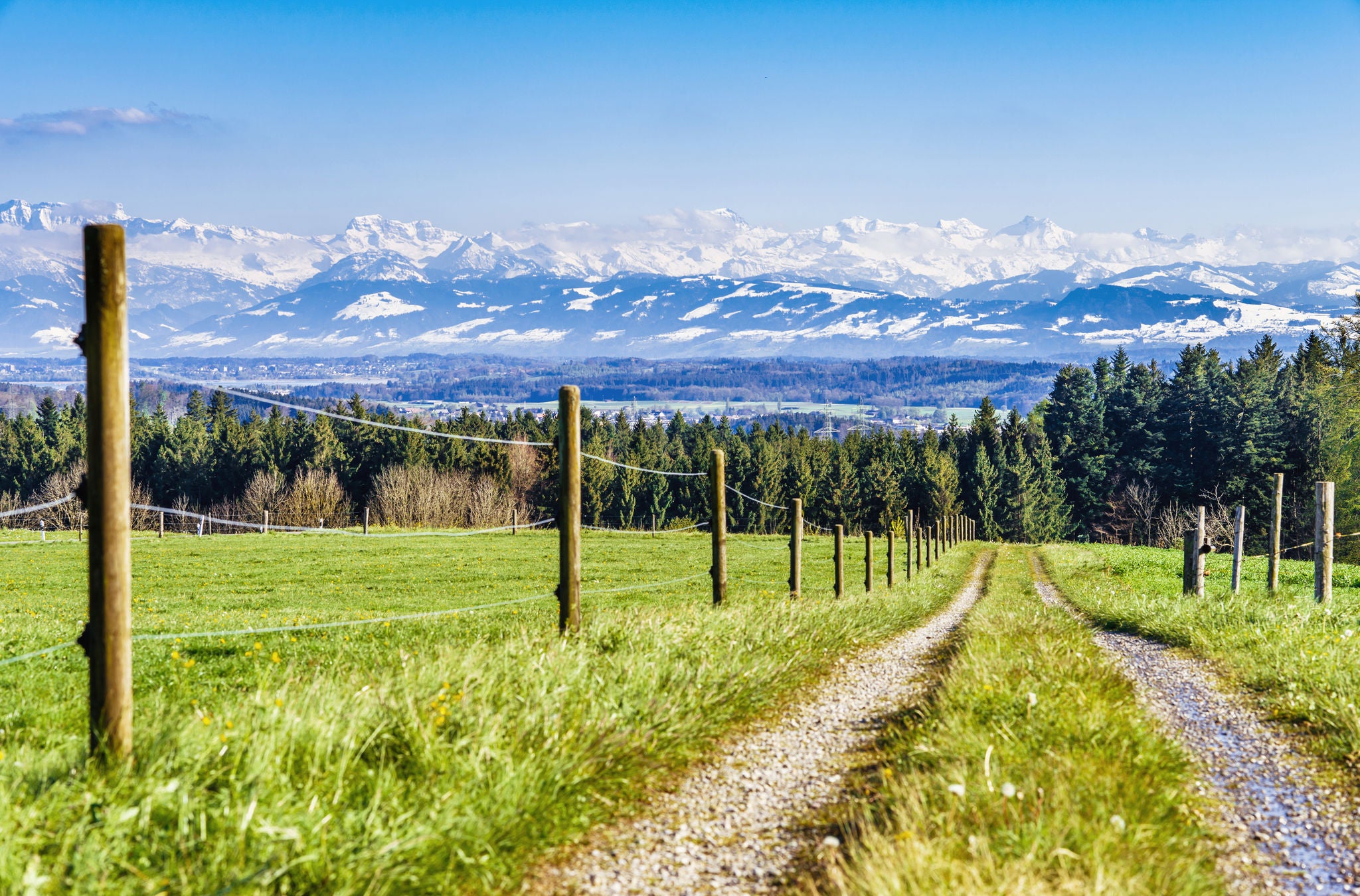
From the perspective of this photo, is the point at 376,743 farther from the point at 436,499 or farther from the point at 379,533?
the point at 436,499

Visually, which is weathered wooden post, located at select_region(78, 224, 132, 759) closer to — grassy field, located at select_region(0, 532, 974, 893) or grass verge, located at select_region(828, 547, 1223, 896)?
grassy field, located at select_region(0, 532, 974, 893)

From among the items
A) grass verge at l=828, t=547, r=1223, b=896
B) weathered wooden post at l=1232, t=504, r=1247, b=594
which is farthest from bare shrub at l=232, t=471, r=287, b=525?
grass verge at l=828, t=547, r=1223, b=896

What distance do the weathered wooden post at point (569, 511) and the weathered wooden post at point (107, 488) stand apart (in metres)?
4.56

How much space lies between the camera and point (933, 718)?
711 centimetres

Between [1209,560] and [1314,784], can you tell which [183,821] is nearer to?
[1314,784]

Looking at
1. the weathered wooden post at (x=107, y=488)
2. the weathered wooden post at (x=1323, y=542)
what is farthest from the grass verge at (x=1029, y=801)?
the weathered wooden post at (x=1323, y=542)

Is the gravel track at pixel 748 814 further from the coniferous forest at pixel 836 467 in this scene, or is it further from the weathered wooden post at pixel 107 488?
the coniferous forest at pixel 836 467

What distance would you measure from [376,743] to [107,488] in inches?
77.7

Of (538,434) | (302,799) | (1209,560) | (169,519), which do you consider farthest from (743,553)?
(169,519)

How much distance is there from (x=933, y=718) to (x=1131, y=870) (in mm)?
2814

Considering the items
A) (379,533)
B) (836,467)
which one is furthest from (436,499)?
(379,533)

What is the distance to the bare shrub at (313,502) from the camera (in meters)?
91.9

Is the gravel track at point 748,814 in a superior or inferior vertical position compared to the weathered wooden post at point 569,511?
inferior

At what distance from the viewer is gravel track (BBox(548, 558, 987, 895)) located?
15.6 feet
